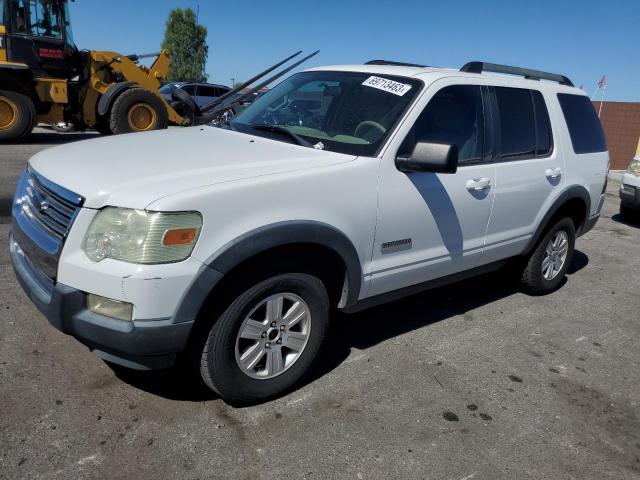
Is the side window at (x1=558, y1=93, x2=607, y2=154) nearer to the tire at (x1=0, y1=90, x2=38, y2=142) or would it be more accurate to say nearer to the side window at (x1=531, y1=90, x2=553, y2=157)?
the side window at (x1=531, y1=90, x2=553, y2=157)

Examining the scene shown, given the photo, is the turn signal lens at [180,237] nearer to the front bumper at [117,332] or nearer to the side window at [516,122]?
the front bumper at [117,332]

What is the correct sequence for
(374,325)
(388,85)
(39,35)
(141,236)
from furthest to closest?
(39,35) < (374,325) < (388,85) < (141,236)

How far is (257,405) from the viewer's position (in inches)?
120

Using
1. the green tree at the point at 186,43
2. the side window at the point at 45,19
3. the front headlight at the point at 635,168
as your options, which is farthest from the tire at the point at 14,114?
the green tree at the point at 186,43

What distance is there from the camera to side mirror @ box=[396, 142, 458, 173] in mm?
3133

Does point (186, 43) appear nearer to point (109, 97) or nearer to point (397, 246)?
point (109, 97)

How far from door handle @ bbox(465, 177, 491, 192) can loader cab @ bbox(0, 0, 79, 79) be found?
11.5 metres

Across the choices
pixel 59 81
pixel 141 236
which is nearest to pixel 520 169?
pixel 141 236

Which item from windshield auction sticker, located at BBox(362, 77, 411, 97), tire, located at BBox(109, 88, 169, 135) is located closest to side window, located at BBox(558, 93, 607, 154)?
windshield auction sticker, located at BBox(362, 77, 411, 97)

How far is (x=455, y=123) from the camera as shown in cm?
381

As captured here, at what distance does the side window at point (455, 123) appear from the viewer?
11.6 feet

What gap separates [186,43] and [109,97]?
35811 mm

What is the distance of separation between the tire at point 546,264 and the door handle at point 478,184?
1315 mm

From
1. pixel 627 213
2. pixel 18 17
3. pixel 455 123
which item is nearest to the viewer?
pixel 455 123
